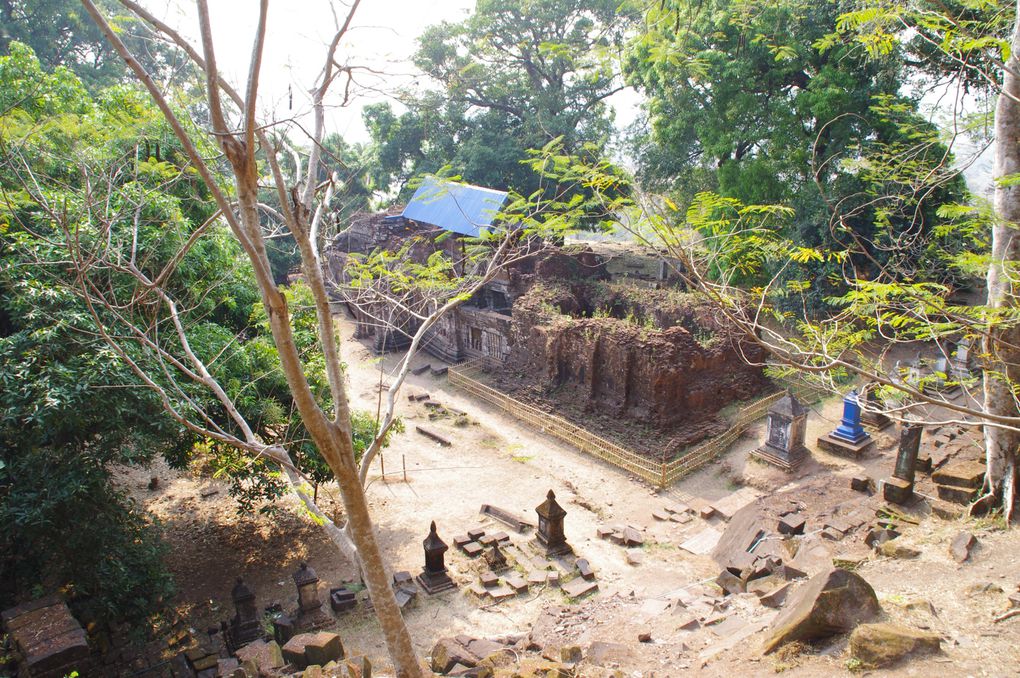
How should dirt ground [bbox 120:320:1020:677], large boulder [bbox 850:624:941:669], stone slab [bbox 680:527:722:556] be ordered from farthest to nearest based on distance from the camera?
stone slab [bbox 680:527:722:556]
dirt ground [bbox 120:320:1020:677]
large boulder [bbox 850:624:941:669]

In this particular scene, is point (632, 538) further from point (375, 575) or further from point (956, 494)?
point (375, 575)

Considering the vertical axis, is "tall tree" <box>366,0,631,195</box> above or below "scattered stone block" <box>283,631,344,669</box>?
above

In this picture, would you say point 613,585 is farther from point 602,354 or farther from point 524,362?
point 524,362

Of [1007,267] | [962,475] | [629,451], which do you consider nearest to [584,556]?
[629,451]

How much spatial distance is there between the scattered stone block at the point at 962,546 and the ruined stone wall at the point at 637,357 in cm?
735

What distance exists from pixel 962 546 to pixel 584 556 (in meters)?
6.01

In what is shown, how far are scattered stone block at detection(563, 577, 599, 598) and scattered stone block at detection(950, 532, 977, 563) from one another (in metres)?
5.28

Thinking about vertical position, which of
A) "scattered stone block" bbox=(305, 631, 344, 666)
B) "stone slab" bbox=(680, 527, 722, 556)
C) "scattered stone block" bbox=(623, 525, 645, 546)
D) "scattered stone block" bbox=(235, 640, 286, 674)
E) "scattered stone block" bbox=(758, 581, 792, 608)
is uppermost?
"scattered stone block" bbox=(758, 581, 792, 608)

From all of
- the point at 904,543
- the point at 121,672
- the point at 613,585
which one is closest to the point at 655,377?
the point at 613,585

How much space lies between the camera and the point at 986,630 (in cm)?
625

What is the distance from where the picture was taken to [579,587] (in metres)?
10.6

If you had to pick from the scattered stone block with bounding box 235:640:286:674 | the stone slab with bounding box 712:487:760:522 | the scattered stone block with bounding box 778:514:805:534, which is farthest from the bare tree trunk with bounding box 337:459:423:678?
the stone slab with bounding box 712:487:760:522

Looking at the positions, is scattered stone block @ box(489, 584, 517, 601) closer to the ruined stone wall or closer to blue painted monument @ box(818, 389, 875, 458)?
the ruined stone wall

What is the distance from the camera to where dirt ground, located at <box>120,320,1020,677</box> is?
22.4 feet
